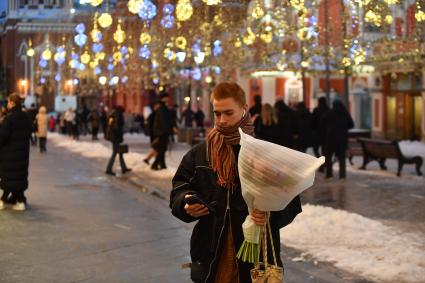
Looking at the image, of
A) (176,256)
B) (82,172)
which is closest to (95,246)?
(176,256)

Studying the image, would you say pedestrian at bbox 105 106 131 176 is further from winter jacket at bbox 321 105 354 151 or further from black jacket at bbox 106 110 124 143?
winter jacket at bbox 321 105 354 151

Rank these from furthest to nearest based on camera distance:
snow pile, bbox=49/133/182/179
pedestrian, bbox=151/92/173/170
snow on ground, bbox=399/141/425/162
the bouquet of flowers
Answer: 1. snow on ground, bbox=399/141/425/162
2. pedestrian, bbox=151/92/173/170
3. snow pile, bbox=49/133/182/179
4. the bouquet of flowers

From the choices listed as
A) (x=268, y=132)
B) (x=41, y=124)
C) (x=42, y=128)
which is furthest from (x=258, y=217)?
(x=41, y=124)

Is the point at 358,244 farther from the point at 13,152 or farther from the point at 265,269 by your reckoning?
the point at 13,152

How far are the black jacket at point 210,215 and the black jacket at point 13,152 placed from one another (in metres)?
8.58

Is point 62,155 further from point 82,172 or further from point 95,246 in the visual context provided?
point 95,246

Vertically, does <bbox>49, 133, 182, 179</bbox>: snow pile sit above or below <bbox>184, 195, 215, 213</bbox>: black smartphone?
below

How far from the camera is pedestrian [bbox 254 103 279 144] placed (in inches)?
700

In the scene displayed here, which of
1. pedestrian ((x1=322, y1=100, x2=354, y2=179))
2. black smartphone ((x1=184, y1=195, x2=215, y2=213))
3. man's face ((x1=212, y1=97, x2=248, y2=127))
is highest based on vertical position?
man's face ((x1=212, y1=97, x2=248, y2=127))

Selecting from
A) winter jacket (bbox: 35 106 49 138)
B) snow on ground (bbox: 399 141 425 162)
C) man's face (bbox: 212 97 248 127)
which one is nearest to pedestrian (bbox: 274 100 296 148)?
snow on ground (bbox: 399 141 425 162)

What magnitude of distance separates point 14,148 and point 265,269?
9.19 meters

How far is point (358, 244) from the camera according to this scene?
980 centimetres

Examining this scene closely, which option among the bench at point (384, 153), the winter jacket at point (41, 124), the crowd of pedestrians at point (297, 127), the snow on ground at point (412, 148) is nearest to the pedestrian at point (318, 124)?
the crowd of pedestrians at point (297, 127)

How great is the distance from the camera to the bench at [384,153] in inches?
753
